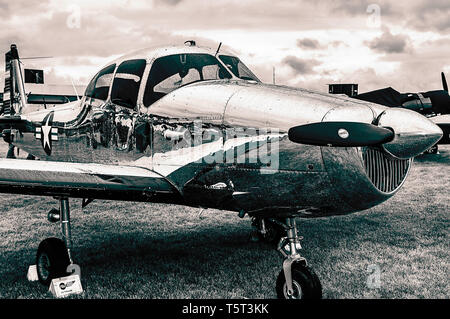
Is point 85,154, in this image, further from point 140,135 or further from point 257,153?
point 257,153

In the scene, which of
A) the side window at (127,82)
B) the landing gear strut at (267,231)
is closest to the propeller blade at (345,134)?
the side window at (127,82)

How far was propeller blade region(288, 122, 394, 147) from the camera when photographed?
3422 millimetres

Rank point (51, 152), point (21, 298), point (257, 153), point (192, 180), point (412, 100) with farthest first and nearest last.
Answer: point (412, 100) < point (51, 152) < point (21, 298) < point (192, 180) < point (257, 153)

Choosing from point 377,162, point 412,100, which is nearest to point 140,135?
point 377,162

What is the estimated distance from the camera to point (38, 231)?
7750 millimetres

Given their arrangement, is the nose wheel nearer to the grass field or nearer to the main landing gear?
the main landing gear

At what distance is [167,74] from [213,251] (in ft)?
8.66

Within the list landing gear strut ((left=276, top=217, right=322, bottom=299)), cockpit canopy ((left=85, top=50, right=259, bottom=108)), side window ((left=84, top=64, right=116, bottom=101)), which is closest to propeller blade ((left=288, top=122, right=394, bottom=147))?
landing gear strut ((left=276, top=217, right=322, bottom=299))

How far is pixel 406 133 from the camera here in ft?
11.7

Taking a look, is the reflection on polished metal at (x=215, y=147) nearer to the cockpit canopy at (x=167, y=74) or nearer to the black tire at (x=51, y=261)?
the cockpit canopy at (x=167, y=74)

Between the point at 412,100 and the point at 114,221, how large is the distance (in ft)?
48.2

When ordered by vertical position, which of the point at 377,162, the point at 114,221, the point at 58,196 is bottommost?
the point at 114,221

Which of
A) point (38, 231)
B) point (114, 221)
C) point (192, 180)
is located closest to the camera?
point (192, 180)

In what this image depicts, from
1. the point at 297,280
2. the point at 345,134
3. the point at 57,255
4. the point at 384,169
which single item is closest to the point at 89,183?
the point at 57,255
